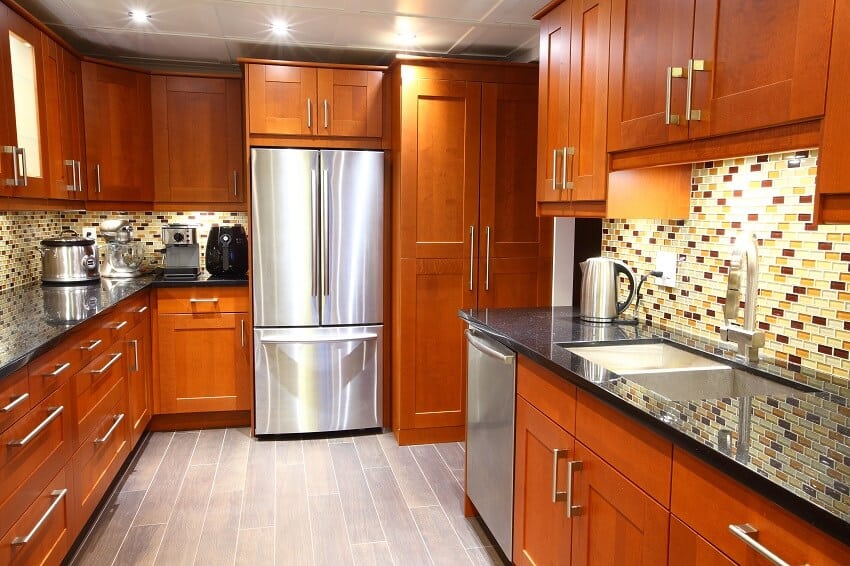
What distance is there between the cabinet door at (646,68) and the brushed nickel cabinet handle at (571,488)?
93 centimetres

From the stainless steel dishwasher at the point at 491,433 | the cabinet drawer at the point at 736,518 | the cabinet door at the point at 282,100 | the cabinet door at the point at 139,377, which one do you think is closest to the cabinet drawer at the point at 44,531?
the cabinet door at the point at 139,377

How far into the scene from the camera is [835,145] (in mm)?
1217

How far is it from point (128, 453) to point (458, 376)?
181 centimetres

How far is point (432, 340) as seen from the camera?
3.67 meters

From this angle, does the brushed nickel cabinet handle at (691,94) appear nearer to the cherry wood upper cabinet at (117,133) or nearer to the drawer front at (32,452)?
the drawer front at (32,452)

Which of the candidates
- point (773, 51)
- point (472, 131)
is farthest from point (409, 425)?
point (773, 51)

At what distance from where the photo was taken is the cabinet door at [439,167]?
138 inches

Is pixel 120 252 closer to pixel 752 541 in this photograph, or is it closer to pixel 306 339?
pixel 306 339

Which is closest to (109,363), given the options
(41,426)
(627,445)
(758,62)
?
(41,426)

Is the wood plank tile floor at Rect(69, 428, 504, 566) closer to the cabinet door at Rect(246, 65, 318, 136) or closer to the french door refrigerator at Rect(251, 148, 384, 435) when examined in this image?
the french door refrigerator at Rect(251, 148, 384, 435)

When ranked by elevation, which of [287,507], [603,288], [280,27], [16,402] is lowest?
[287,507]

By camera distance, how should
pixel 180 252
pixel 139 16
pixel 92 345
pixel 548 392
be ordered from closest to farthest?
pixel 548 392
pixel 92 345
pixel 139 16
pixel 180 252

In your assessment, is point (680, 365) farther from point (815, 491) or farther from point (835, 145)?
point (815, 491)

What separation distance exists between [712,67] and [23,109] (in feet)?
9.27
